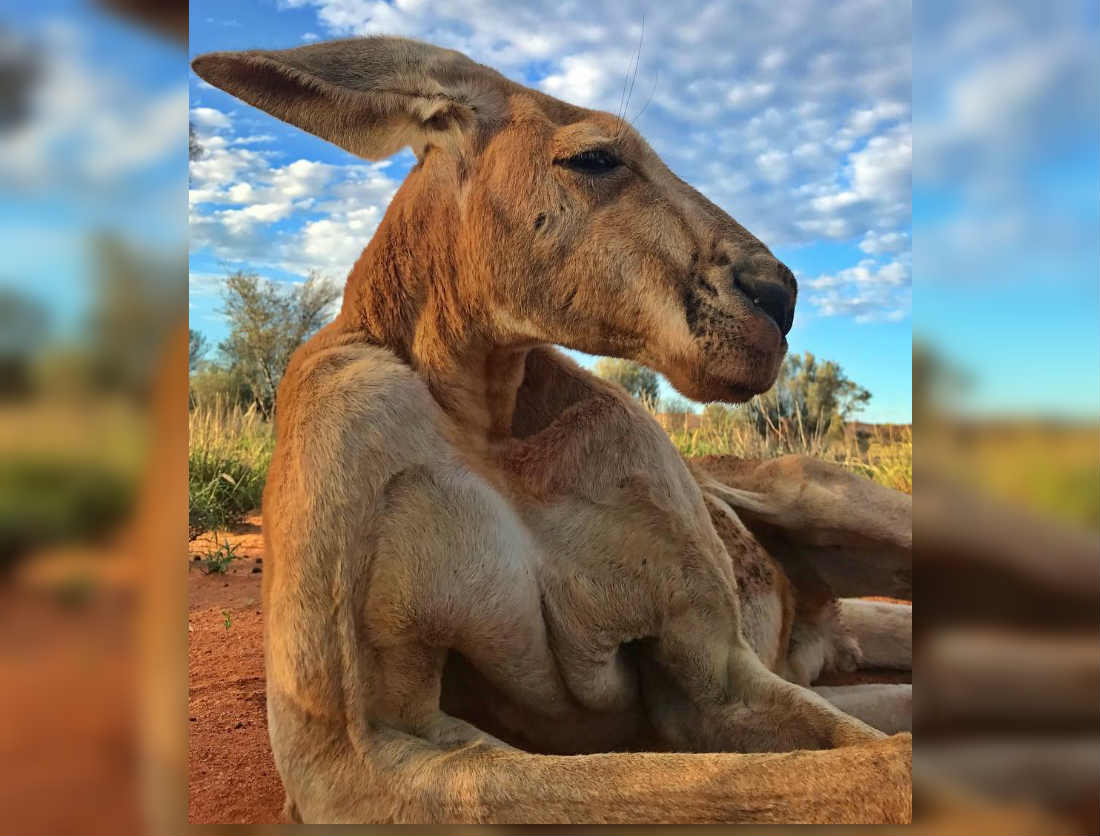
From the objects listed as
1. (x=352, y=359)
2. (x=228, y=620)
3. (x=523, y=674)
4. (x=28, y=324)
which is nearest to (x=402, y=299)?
(x=352, y=359)

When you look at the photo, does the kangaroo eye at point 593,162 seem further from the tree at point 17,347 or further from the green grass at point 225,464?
the green grass at point 225,464

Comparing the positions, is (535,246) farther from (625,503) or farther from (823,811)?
(823,811)

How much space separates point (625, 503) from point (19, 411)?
5.09 ft

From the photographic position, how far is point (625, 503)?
7.10 feet

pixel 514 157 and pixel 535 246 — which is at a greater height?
pixel 514 157

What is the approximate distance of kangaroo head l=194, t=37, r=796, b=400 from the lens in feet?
6.06

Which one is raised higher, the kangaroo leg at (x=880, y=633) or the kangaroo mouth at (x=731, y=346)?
the kangaroo mouth at (x=731, y=346)

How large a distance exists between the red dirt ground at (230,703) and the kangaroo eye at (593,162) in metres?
1.98

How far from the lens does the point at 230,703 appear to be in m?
3.59

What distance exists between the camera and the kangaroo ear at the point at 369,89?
6.08 feet

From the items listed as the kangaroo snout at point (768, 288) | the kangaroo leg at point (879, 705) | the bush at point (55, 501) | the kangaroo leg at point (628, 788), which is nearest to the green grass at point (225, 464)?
the kangaroo leg at point (879, 705)

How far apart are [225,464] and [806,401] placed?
611 cm

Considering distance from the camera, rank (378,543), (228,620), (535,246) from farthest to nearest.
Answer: (228,620)
(535,246)
(378,543)

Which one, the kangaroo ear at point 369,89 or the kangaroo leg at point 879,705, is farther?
the kangaroo leg at point 879,705
